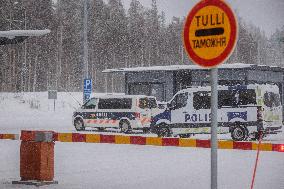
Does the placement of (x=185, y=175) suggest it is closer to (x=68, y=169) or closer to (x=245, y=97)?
(x=68, y=169)

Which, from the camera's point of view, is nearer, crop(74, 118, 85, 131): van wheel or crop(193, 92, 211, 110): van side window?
crop(193, 92, 211, 110): van side window

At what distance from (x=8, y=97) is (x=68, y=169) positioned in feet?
136

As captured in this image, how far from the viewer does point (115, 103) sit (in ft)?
93.7

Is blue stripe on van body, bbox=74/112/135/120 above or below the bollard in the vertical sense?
above

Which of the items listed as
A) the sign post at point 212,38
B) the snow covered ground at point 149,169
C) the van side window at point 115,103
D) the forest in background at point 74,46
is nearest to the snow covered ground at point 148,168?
the snow covered ground at point 149,169

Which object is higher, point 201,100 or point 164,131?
point 201,100

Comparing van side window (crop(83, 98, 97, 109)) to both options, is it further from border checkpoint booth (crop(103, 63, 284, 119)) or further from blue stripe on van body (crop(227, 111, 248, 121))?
border checkpoint booth (crop(103, 63, 284, 119))

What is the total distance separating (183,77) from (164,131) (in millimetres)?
14439

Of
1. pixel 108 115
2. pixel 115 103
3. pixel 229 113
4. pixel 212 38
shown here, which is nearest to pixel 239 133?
pixel 229 113

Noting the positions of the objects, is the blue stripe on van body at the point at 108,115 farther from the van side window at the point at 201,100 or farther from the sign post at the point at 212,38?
the sign post at the point at 212,38

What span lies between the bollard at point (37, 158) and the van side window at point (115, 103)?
55.9ft

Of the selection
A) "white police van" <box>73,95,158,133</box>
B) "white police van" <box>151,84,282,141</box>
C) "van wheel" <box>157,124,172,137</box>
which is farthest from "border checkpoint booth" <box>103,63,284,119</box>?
"van wheel" <box>157,124,172,137</box>

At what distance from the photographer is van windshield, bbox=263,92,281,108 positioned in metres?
23.0

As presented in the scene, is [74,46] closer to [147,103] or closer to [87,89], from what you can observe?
[87,89]
